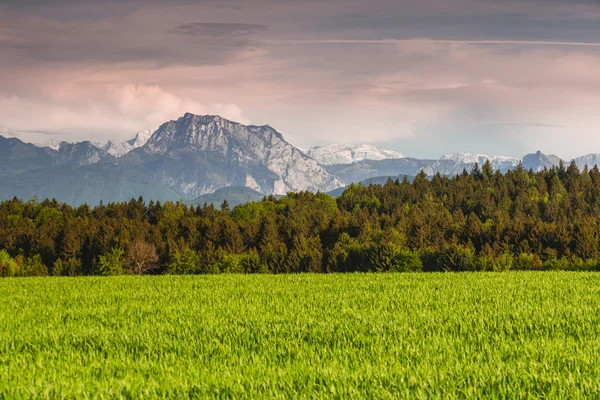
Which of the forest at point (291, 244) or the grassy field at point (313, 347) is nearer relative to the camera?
the grassy field at point (313, 347)

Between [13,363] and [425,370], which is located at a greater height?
[425,370]

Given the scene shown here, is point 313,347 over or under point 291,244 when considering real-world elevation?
over

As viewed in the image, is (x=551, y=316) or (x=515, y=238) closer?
(x=551, y=316)

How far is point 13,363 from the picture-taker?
12.0m

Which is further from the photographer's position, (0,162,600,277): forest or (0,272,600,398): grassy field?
(0,162,600,277): forest

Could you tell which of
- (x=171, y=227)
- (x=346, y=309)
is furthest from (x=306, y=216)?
(x=346, y=309)

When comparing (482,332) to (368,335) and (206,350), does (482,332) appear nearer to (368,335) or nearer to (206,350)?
(368,335)

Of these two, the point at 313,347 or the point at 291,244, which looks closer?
the point at 313,347

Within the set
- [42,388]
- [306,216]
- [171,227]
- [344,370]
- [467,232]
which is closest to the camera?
[42,388]

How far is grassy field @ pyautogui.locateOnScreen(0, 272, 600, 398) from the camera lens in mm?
9266

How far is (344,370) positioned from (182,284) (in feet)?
82.8

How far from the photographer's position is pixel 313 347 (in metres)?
12.6

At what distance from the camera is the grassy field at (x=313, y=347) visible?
9.27 m

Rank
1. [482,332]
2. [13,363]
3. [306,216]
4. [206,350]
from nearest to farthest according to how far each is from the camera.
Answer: [13,363] → [206,350] → [482,332] → [306,216]
